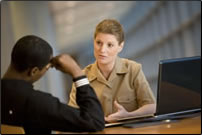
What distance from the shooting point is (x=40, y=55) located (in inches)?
45.3

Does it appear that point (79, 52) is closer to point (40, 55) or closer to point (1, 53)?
point (1, 53)

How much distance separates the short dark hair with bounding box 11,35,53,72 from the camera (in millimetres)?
1138

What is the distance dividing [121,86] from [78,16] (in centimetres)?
175

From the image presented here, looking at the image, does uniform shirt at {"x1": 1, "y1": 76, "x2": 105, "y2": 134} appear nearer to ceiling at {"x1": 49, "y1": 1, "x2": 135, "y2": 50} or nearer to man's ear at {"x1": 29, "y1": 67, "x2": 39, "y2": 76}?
man's ear at {"x1": 29, "y1": 67, "x2": 39, "y2": 76}

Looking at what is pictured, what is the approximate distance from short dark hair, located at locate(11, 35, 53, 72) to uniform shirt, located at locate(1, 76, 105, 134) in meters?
0.07

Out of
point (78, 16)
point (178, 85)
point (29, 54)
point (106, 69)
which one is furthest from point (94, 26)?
point (29, 54)

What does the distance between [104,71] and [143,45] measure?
6.37 ft

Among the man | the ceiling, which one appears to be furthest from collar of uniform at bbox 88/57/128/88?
the ceiling

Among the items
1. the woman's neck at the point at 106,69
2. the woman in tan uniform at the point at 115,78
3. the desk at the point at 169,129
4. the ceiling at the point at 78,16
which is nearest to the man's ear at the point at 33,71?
the desk at the point at 169,129

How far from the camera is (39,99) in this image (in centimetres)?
108

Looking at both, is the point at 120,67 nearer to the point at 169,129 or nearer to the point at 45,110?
the point at 169,129

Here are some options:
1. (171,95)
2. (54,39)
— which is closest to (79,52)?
(54,39)

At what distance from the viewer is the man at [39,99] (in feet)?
3.56

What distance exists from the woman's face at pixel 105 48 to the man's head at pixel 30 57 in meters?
0.50
